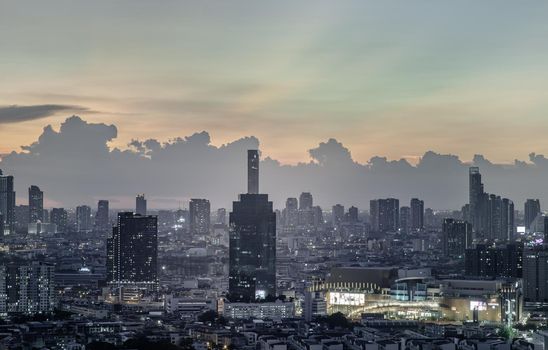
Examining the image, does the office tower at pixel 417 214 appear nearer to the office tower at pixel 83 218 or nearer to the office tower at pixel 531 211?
the office tower at pixel 531 211

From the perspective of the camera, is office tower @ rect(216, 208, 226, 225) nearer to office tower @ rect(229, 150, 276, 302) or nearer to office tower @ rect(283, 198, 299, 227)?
office tower @ rect(283, 198, 299, 227)

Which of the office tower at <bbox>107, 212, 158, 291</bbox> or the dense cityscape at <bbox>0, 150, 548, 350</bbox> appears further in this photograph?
the office tower at <bbox>107, 212, 158, 291</bbox>

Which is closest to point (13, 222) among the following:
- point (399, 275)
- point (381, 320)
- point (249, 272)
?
point (249, 272)

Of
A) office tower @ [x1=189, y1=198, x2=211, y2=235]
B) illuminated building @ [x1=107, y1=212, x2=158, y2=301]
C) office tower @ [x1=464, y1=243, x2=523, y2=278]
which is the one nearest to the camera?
office tower @ [x1=464, y1=243, x2=523, y2=278]

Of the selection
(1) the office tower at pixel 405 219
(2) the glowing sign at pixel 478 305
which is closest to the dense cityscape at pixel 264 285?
(2) the glowing sign at pixel 478 305

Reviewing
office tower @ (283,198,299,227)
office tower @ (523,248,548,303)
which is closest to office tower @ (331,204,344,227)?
office tower @ (283,198,299,227)

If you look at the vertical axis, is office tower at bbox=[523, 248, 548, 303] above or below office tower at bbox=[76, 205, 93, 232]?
below

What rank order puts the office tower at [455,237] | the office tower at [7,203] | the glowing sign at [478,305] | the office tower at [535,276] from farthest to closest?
the office tower at [7,203] → the office tower at [455,237] → the office tower at [535,276] → the glowing sign at [478,305]

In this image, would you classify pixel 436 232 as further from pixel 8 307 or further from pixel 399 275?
pixel 8 307
